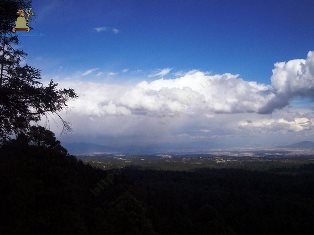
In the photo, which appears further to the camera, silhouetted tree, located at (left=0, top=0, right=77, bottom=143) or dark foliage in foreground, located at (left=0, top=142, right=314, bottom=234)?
dark foliage in foreground, located at (left=0, top=142, right=314, bottom=234)

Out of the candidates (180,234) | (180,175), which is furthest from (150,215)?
(180,175)

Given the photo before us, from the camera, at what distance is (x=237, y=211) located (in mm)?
85125

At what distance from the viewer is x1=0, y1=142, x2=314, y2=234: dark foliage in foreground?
87.0 feet

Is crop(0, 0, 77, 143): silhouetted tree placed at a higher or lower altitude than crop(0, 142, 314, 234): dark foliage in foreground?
higher

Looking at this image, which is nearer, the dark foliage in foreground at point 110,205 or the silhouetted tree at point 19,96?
the silhouetted tree at point 19,96

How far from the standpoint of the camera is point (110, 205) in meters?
51.8

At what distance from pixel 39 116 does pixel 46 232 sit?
17705 mm

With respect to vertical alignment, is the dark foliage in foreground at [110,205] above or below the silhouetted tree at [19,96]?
below

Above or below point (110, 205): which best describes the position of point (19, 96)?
above

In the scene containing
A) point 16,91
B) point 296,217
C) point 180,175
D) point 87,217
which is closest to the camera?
point 16,91

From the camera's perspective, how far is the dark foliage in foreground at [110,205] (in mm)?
26516

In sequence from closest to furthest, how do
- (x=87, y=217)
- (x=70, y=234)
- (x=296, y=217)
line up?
(x=70, y=234) → (x=87, y=217) → (x=296, y=217)

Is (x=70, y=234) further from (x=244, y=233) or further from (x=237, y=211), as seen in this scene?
(x=237, y=211)

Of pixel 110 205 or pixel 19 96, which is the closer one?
pixel 19 96
